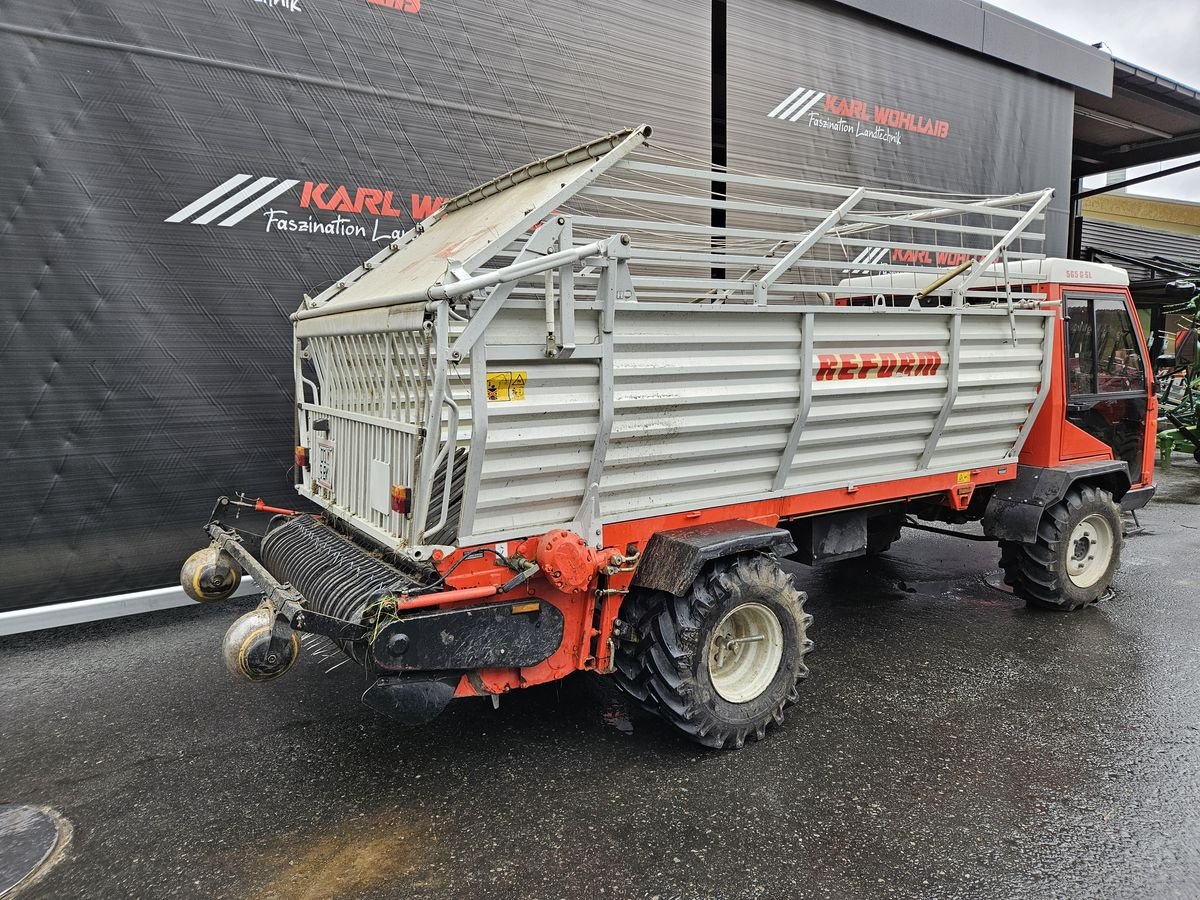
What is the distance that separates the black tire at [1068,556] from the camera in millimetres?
5078

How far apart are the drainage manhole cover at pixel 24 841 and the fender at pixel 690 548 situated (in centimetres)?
247

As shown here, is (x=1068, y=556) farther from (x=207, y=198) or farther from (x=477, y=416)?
(x=207, y=198)

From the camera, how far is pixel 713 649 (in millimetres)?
3602

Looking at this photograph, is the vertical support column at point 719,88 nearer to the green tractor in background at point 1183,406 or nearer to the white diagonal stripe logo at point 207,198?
the white diagonal stripe logo at point 207,198

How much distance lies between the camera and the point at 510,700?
4074mm

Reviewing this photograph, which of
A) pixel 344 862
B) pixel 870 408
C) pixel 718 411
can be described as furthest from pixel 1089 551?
pixel 344 862

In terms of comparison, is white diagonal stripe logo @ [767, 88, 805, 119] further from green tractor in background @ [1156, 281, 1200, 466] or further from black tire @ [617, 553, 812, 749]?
green tractor in background @ [1156, 281, 1200, 466]

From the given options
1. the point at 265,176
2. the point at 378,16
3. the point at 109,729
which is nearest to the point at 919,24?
the point at 378,16

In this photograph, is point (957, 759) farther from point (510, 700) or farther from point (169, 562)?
point (169, 562)

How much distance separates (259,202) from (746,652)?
4.44 meters

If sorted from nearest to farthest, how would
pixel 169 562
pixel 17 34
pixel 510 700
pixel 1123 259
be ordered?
pixel 510 700, pixel 17 34, pixel 169 562, pixel 1123 259

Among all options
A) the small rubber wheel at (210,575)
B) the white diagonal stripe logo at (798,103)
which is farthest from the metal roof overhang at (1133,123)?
the small rubber wheel at (210,575)

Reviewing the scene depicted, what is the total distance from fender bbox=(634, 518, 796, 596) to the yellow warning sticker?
98 centimetres

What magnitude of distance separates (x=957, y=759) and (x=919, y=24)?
9105 millimetres
